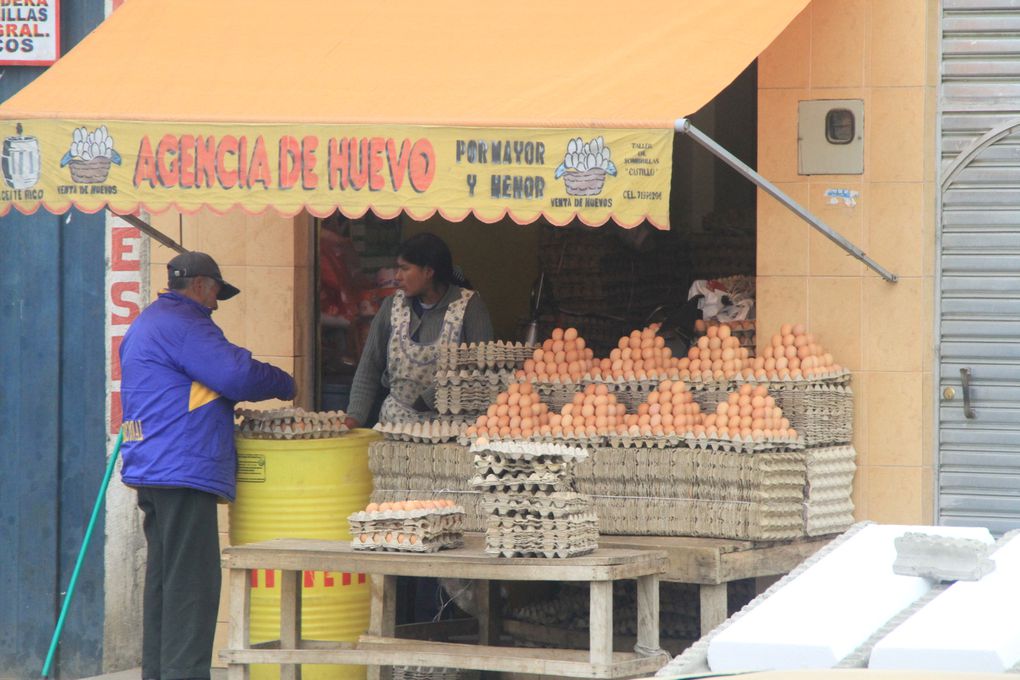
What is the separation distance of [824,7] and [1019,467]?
2320 millimetres

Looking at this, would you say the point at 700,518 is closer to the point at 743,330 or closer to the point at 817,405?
the point at 817,405

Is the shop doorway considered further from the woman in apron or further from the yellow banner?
the yellow banner

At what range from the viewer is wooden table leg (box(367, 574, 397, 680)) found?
7.46 metres

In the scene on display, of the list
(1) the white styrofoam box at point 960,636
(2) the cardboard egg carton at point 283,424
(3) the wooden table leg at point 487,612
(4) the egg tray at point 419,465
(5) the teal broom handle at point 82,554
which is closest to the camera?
(1) the white styrofoam box at point 960,636

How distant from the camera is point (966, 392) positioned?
25.0ft

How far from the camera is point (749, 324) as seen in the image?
7.93 m

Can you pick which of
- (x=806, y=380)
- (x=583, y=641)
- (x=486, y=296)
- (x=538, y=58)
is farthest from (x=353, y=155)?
(x=486, y=296)

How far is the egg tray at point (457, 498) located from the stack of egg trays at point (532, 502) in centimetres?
93

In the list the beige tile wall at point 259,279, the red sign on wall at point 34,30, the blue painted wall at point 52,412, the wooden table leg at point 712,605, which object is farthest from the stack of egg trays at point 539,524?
the red sign on wall at point 34,30

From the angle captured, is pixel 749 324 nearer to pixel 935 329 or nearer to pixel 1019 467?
pixel 935 329

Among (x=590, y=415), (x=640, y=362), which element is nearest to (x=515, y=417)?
(x=590, y=415)

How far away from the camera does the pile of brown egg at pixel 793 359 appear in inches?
291

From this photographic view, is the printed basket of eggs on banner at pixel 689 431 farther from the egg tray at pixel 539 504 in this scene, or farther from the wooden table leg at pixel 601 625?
the wooden table leg at pixel 601 625

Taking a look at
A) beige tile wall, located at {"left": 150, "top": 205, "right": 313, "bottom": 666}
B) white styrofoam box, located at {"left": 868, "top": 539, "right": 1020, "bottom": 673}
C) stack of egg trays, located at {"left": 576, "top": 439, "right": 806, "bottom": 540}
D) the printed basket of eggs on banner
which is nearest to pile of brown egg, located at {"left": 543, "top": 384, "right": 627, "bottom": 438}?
the printed basket of eggs on banner
